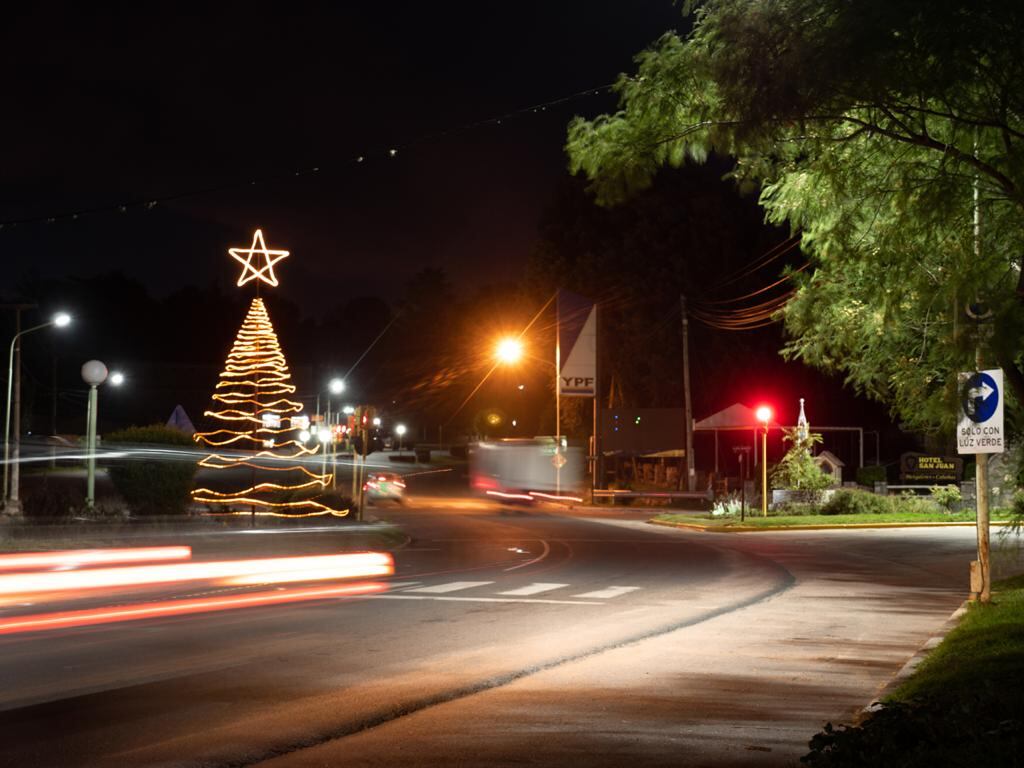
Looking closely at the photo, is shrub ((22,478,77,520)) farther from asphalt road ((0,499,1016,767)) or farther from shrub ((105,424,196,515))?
asphalt road ((0,499,1016,767))

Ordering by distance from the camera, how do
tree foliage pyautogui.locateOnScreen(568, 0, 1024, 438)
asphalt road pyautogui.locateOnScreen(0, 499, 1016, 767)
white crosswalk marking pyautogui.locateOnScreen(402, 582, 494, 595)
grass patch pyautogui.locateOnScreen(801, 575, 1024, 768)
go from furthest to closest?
white crosswalk marking pyautogui.locateOnScreen(402, 582, 494, 595), tree foliage pyautogui.locateOnScreen(568, 0, 1024, 438), asphalt road pyautogui.locateOnScreen(0, 499, 1016, 767), grass patch pyautogui.locateOnScreen(801, 575, 1024, 768)

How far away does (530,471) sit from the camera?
219 feet

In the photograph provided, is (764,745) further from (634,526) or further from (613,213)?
(613,213)

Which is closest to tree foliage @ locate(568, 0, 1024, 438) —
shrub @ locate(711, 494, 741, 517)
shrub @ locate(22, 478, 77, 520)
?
shrub @ locate(22, 478, 77, 520)

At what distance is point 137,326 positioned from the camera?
11219 cm

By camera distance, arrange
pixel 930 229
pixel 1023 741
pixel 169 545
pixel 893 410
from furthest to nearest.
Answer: pixel 169 545 < pixel 893 410 < pixel 930 229 < pixel 1023 741

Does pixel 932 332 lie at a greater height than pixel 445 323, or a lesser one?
lesser

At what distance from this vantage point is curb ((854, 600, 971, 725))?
9.04 meters

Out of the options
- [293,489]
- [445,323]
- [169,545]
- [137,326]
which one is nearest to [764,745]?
[169,545]

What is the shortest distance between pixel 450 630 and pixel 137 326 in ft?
339

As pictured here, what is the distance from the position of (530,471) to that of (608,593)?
46743mm

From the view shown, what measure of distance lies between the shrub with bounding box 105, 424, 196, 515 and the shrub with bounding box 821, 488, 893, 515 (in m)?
22.5

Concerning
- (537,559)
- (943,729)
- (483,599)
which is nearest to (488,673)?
(943,729)

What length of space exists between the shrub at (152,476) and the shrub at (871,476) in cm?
2836
